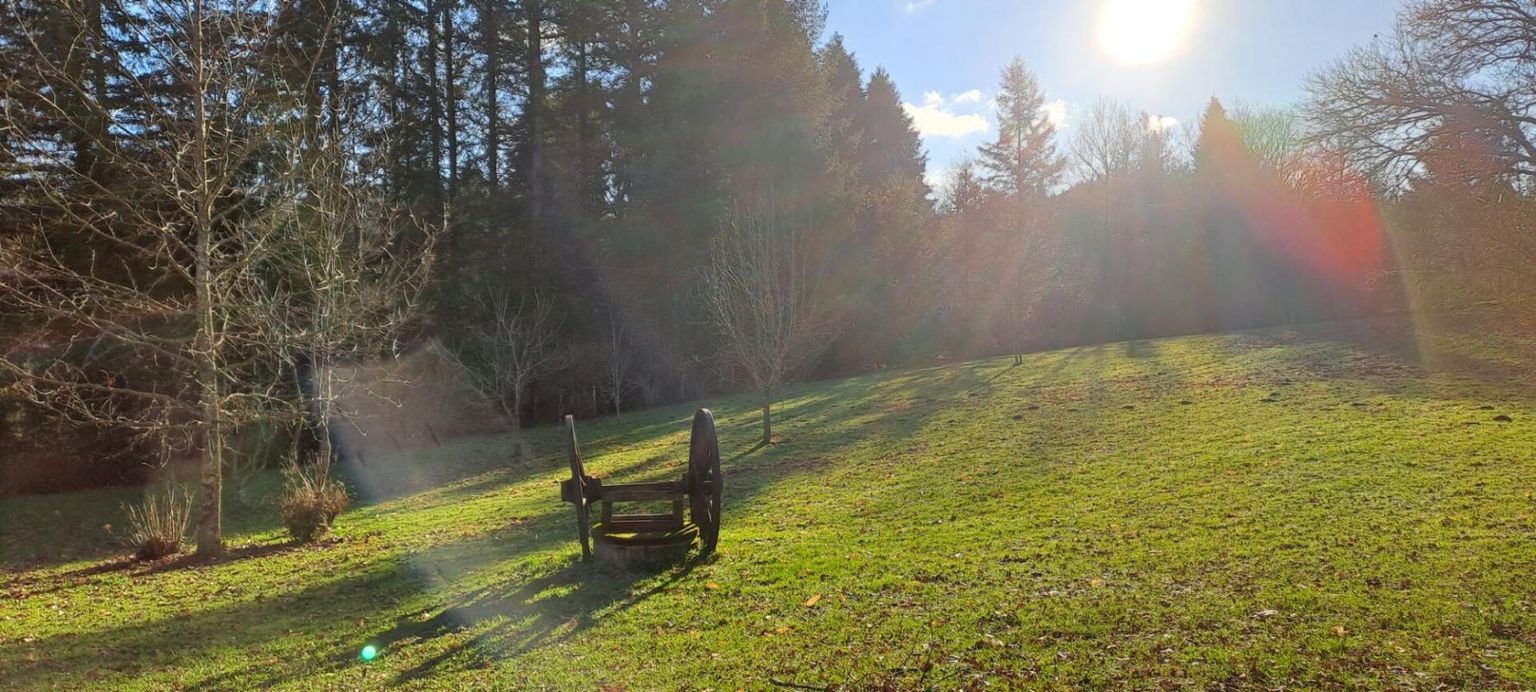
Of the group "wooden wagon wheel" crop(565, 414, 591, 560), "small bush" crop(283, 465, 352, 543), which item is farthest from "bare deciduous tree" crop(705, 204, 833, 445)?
"wooden wagon wheel" crop(565, 414, 591, 560)

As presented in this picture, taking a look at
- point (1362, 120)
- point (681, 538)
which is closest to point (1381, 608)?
point (681, 538)

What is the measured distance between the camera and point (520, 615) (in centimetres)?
629

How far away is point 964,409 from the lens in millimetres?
17922

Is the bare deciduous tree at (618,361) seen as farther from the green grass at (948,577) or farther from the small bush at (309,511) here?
the small bush at (309,511)

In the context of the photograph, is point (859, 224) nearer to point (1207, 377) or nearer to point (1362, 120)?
point (1207, 377)

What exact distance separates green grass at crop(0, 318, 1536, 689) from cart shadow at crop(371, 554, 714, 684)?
35 mm

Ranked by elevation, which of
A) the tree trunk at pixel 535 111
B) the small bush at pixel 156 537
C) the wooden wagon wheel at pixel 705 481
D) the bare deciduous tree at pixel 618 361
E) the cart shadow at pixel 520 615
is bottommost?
the cart shadow at pixel 520 615

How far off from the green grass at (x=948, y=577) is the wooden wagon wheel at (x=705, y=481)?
15.1 inches

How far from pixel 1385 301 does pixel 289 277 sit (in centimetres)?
3731

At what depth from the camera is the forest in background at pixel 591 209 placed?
958 cm

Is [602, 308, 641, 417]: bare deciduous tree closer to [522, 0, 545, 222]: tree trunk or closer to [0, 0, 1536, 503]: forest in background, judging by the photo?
[0, 0, 1536, 503]: forest in background

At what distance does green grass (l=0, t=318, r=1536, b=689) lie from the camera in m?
4.76

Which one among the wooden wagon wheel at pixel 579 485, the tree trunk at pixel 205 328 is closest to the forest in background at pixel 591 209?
the tree trunk at pixel 205 328

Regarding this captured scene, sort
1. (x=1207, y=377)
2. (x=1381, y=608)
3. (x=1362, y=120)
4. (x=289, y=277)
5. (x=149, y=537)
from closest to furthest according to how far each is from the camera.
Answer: (x=1381, y=608), (x=149, y=537), (x=1362, y=120), (x=289, y=277), (x=1207, y=377)
